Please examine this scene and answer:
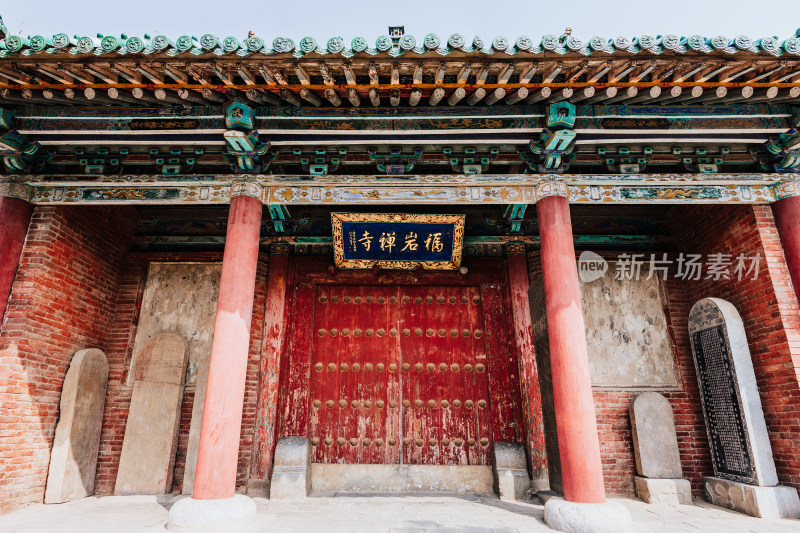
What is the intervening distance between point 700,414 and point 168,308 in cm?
722

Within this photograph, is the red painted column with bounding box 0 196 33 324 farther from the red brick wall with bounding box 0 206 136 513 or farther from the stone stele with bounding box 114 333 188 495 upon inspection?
the stone stele with bounding box 114 333 188 495

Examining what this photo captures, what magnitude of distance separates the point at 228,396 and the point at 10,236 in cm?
317

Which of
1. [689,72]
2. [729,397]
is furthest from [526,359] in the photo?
[689,72]

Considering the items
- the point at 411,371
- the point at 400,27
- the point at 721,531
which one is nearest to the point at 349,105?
the point at 400,27

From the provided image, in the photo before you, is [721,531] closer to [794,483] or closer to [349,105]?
[794,483]

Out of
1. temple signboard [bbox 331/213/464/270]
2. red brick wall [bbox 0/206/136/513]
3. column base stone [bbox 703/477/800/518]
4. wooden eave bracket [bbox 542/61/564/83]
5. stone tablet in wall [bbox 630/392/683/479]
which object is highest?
wooden eave bracket [bbox 542/61/564/83]

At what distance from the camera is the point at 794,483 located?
14.9ft

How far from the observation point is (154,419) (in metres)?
5.53

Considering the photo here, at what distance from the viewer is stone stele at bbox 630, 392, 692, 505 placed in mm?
5098

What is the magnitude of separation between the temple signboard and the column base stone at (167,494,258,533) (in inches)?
129

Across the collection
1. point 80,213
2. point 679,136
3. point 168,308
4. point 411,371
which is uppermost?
point 679,136

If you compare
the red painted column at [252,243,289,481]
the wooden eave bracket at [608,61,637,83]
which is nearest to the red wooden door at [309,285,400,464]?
the red painted column at [252,243,289,481]

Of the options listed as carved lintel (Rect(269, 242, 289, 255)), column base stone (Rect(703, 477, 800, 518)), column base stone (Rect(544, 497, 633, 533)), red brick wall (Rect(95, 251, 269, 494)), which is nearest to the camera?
column base stone (Rect(544, 497, 633, 533))

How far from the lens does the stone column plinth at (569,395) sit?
150 inches
